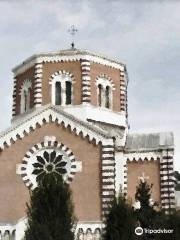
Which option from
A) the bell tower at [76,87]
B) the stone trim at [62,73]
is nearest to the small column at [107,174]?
the bell tower at [76,87]

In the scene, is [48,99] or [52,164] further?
[48,99]

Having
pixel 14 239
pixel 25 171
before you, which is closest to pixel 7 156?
pixel 25 171

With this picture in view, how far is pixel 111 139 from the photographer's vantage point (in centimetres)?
3009

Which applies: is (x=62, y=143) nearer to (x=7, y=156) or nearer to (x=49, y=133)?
(x=49, y=133)

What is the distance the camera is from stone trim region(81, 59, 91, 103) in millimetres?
34531

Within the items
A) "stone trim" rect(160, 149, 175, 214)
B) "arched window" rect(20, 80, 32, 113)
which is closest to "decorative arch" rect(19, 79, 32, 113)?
"arched window" rect(20, 80, 32, 113)

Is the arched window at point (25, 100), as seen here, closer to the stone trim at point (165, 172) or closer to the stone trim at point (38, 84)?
the stone trim at point (38, 84)

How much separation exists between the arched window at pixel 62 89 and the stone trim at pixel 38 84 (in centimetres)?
84

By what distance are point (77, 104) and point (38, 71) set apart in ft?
11.6

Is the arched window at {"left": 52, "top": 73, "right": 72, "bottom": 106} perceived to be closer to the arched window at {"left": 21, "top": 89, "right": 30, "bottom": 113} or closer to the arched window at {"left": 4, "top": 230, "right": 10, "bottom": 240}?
the arched window at {"left": 21, "top": 89, "right": 30, "bottom": 113}

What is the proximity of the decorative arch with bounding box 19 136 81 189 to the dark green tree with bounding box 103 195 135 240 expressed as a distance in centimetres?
764

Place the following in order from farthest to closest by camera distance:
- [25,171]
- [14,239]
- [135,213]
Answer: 1. [25,171]
2. [14,239]
3. [135,213]

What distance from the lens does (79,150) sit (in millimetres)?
30609

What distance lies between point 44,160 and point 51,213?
370 inches
